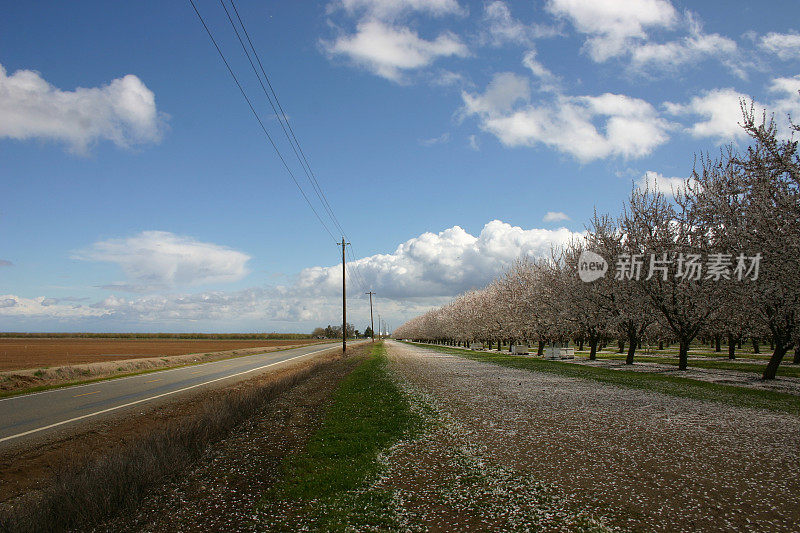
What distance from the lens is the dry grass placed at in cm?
680

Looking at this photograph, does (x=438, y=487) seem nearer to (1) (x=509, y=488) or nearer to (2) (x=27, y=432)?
(1) (x=509, y=488)

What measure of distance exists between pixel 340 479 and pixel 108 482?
398 centimetres

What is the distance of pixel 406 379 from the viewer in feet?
86.7

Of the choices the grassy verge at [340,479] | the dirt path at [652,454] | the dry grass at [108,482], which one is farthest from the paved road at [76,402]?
the dirt path at [652,454]

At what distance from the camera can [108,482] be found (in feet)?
25.9

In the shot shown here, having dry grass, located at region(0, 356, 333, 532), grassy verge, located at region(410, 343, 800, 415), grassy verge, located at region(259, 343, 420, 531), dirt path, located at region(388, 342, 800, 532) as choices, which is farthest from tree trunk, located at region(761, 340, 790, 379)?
dry grass, located at region(0, 356, 333, 532)

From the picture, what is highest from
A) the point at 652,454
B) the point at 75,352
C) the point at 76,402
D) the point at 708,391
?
the point at 652,454

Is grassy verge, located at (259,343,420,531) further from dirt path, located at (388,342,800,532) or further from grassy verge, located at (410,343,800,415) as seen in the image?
grassy verge, located at (410,343,800,415)

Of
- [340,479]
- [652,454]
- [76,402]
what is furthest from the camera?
[76,402]

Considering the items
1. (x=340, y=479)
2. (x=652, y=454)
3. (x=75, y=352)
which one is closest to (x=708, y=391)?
(x=652, y=454)

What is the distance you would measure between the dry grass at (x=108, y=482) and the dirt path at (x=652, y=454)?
21.9 ft

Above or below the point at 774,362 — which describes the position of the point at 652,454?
below

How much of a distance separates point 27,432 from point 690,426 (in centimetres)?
1990

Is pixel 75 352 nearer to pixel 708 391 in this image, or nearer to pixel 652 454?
pixel 708 391
